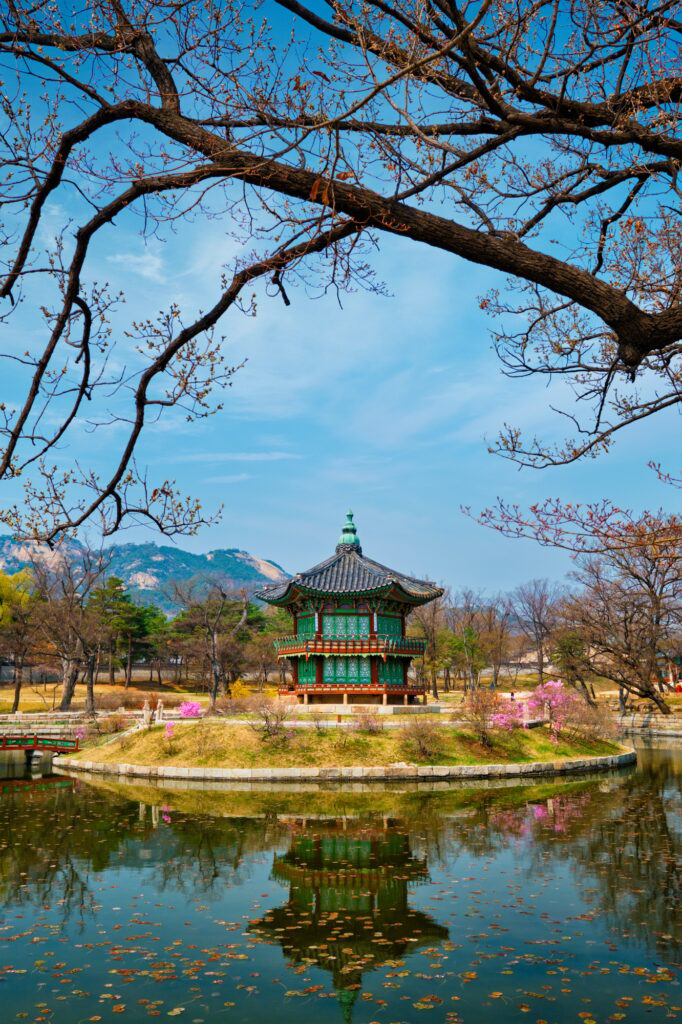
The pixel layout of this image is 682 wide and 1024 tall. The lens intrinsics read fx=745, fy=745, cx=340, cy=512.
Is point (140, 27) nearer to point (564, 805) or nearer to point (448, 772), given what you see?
point (564, 805)

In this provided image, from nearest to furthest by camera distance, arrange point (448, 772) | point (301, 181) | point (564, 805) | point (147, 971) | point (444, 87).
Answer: point (301, 181), point (444, 87), point (147, 971), point (564, 805), point (448, 772)

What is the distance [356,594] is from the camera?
34.3 metres

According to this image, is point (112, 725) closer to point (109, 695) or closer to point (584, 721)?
point (109, 695)

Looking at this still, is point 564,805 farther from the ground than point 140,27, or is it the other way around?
point 140,27

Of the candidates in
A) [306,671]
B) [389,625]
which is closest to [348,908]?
[306,671]

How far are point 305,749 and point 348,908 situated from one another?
16.1 meters

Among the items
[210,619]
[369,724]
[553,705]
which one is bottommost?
[369,724]

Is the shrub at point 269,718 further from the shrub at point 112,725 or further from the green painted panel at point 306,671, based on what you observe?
the shrub at point 112,725

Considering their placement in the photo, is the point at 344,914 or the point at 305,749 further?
the point at 305,749

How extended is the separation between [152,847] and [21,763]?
71.1 feet

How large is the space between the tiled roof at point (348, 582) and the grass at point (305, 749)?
8.32 m

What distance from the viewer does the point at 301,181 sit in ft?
13.1

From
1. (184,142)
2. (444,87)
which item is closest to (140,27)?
(184,142)

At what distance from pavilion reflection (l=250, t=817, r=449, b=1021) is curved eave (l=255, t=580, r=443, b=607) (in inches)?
739
